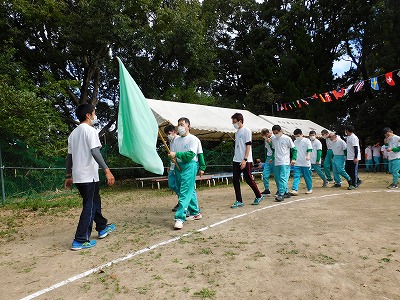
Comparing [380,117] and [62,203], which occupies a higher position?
[380,117]

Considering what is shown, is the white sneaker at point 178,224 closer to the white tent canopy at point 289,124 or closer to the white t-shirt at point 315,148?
the white t-shirt at point 315,148

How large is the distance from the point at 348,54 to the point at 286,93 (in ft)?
27.1

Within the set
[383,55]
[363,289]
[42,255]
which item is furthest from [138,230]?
[383,55]

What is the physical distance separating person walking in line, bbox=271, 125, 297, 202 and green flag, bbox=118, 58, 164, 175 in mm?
3722

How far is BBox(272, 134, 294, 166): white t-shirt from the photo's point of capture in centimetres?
784

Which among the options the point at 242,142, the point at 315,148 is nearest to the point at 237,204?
the point at 242,142

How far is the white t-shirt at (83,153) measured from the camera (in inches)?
175

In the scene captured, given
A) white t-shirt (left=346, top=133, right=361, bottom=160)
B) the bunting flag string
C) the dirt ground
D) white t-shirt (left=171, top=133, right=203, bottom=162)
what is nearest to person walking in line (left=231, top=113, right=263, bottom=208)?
the dirt ground

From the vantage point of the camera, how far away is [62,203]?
Answer: 8562mm

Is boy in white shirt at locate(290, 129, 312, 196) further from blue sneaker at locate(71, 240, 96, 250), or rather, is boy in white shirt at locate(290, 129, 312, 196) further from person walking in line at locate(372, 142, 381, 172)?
person walking in line at locate(372, 142, 381, 172)

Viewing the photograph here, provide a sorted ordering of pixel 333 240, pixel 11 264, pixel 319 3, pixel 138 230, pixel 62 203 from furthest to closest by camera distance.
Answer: pixel 319 3
pixel 62 203
pixel 138 230
pixel 333 240
pixel 11 264

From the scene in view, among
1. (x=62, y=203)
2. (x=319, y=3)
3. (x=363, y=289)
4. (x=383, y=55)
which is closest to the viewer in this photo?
(x=363, y=289)

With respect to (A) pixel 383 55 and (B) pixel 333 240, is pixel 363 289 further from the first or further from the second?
(A) pixel 383 55

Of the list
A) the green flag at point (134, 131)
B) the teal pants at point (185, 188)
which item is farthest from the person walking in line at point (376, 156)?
the green flag at point (134, 131)
